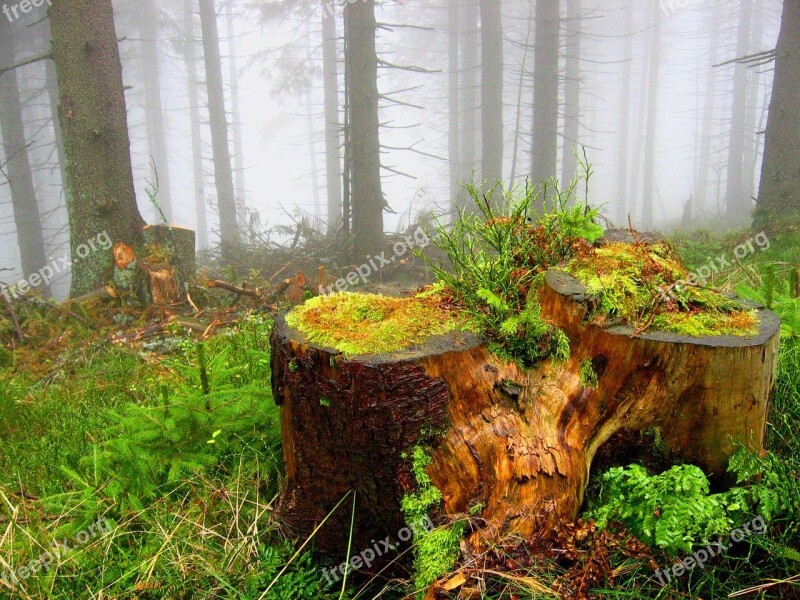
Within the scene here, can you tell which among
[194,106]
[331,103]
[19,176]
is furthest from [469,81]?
[19,176]

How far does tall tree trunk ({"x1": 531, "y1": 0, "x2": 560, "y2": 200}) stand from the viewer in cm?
1262

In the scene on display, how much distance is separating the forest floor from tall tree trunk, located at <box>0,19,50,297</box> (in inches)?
539

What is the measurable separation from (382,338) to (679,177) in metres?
69.7

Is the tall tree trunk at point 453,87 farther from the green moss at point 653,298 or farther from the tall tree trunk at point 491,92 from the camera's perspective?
the green moss at point 653,298

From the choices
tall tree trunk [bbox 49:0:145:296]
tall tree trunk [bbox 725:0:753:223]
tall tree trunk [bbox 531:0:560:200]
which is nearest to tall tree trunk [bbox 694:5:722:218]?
tall tree trunk [bbox 725:0:753:223]

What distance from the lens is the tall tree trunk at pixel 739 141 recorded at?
76.6ft

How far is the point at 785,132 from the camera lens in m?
8.19

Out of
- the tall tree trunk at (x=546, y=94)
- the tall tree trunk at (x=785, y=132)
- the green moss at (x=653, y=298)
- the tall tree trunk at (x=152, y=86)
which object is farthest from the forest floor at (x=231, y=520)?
the tall tree trunk at (x=152, y=86)

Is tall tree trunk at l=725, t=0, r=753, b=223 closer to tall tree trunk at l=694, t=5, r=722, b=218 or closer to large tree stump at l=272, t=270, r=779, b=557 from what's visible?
tall tree trunk at l=694, t=5, r=722, b=218

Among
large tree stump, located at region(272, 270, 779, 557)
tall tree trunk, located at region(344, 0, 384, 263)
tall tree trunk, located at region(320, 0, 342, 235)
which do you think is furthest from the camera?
tall tree trunk, located at region(320, 0, 342, 235)

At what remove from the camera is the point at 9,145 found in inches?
607

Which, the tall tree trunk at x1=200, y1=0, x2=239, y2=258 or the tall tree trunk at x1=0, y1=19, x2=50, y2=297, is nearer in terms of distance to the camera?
the tall tree trunk at x1=0, y1=19, x2=50, y2=297

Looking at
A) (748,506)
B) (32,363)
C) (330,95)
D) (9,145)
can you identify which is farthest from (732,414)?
(330,95)

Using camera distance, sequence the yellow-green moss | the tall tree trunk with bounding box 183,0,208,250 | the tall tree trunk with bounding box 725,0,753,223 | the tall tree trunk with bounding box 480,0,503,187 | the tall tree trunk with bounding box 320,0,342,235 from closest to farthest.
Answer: the yellow-green moss < the tall tree trunk with bounding box 480,0,503,187 < the tall tree trunk with bounding box 320,0,342,235 < the tall tree trunk with bounding box 725,0,753,223 < the tall tree trunk with bounding box 183,0,208,250
